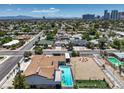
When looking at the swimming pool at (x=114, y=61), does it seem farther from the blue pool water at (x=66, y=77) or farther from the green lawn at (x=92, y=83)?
the green lawn at (x=92, y=83)

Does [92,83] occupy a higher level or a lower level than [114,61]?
higher

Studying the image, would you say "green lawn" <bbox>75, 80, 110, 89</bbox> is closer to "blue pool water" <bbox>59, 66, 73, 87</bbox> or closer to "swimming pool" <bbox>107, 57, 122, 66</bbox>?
"blue pool water" <bbox>59, 66, 73, 87</bbox>

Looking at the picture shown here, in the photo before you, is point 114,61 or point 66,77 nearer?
point 66,77

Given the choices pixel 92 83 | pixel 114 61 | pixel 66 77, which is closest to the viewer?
pixel 92 83

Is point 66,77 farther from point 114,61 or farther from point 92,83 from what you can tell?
point 114,61

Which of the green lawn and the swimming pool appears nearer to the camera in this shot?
the green lawn

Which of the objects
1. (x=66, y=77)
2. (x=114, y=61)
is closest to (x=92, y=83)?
(x=66, y=77)

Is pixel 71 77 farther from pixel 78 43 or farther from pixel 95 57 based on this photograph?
pixel 78 43

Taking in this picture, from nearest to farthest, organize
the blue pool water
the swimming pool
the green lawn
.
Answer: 1. the green lawn
2. the blue pool water
3. the swimming pool

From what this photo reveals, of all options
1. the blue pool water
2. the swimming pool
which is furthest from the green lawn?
the swimming pool

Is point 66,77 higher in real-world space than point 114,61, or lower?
higher

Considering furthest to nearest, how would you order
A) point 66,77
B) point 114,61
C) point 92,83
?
point 114,61 < point 66,77 < point 92,83
